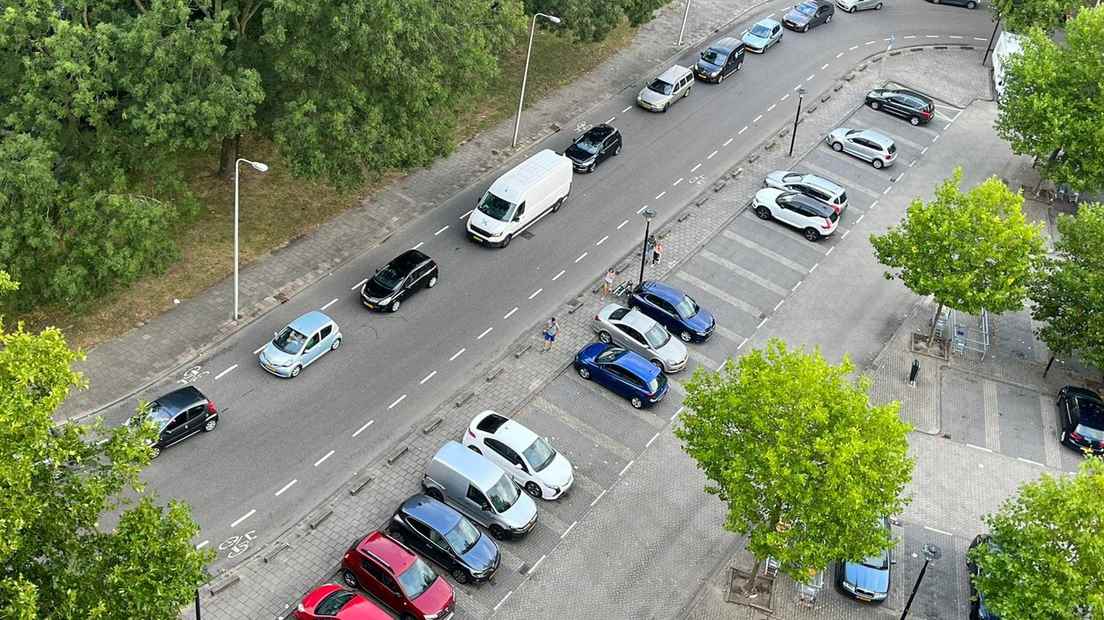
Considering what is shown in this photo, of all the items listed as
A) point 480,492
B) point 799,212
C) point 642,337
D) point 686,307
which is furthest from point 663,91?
point 480,492

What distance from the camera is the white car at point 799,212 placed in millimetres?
53812

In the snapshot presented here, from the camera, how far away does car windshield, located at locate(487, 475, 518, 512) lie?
36.8 metres

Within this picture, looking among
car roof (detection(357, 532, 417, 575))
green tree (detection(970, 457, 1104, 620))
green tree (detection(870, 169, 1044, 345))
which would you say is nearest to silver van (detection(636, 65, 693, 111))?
green tree (detection(870, 169, 1044, 345))

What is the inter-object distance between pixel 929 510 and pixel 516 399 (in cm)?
1622

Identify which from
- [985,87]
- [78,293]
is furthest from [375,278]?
[985,87]

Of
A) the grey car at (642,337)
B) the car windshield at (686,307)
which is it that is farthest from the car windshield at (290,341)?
the car windshield at (686,307)

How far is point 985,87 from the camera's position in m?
69.6

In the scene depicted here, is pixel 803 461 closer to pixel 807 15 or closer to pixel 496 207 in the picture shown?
pixel 496 207

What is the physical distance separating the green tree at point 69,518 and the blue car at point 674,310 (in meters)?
25.2

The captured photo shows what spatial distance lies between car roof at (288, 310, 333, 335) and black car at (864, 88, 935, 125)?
38367 mm

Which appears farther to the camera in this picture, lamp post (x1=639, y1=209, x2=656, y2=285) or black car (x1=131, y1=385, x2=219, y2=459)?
lamp post (x1=639, y1=209, x2=656, y2=285)

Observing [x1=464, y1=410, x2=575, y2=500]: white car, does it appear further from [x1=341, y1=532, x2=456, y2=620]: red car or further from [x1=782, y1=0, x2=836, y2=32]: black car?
[x1=782, y1=0, x2=836, y2=32]: black car

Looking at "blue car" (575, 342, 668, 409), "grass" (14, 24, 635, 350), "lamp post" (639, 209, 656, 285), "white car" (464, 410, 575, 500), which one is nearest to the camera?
"white car" (464, 410, 575, 500)

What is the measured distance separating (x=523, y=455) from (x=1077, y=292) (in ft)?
79.3
